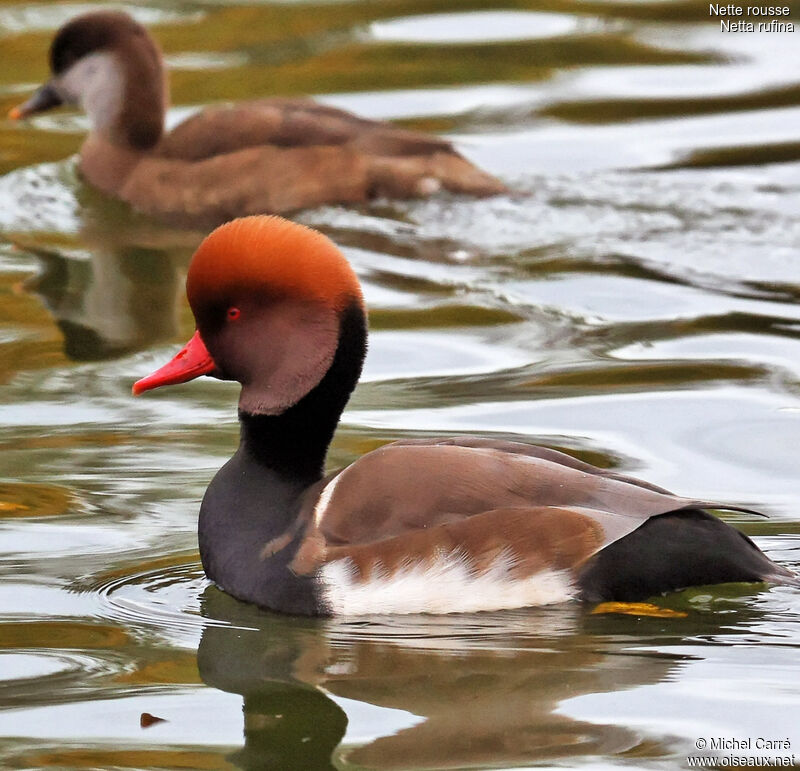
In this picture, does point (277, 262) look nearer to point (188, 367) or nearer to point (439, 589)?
point (188, 367)

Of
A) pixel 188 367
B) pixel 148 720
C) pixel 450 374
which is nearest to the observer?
pixel 148 720

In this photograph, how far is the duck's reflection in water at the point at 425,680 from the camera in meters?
3.96

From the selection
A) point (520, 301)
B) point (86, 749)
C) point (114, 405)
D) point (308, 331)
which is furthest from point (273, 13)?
point (86, 749)

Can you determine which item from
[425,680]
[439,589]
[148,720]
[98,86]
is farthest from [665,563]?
[98,86]

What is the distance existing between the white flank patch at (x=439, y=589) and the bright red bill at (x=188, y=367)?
773 millimetres

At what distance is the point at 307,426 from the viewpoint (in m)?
5.00

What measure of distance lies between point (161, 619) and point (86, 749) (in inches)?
32.5

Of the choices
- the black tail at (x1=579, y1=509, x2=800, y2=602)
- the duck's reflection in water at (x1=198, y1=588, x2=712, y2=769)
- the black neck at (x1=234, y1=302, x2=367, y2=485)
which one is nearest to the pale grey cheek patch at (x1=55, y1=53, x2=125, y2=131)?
the black neck at (x1=234, y1=302, x2=367, y2=485)

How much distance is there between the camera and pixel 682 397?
6.66m

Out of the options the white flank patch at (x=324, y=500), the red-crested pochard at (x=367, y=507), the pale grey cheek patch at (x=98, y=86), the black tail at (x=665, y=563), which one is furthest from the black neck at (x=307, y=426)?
the pale grey cheek patch at (x=98, y=86)

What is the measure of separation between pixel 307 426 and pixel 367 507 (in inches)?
15.7

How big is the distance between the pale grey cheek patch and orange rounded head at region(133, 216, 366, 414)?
17.8ft

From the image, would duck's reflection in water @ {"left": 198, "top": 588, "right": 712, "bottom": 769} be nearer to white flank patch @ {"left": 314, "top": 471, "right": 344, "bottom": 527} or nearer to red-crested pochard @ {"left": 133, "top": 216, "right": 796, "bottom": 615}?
red-crested pochard @ {"left": 133, "top": 216, "right": 796, "bottom": 615}

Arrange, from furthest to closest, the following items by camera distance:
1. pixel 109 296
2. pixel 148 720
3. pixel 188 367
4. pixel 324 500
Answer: pixel 109 296 → pixel 188 367 → pixel 324 500 → pixel 148 720
